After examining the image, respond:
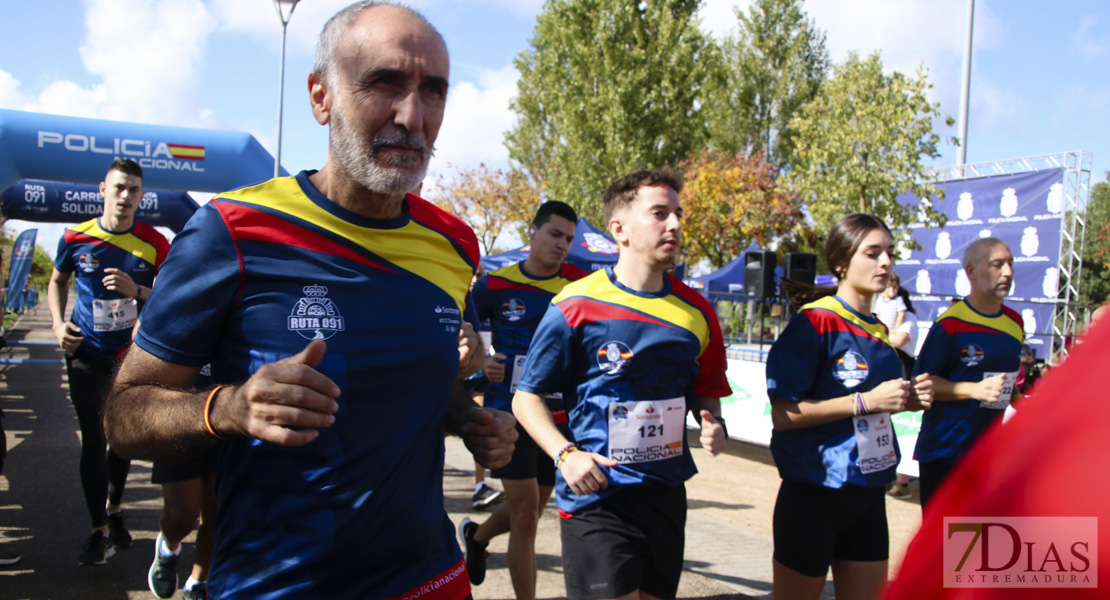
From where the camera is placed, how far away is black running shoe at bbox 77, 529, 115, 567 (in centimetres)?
464

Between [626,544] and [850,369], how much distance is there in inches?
53.4

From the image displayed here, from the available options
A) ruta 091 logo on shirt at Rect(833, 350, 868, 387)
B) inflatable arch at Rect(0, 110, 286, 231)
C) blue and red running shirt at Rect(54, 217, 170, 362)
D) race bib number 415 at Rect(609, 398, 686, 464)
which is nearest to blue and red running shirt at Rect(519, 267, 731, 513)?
race bib number 415 at Rect(609, 398, 686, 464)

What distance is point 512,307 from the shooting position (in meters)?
5.51

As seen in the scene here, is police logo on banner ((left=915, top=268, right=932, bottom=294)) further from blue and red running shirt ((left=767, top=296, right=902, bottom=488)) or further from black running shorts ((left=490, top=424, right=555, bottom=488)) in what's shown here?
black running shorts ((left=490, top=424, right=555, bottom=488))

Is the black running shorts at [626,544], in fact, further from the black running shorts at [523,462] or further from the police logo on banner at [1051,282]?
the police logo on banner at [1051,282]

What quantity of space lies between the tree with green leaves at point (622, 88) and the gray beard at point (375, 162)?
86.8 feet

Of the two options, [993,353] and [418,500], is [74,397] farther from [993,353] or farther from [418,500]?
[993,353]

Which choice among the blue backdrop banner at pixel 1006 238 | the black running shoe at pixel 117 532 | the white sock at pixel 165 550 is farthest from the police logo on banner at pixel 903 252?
the white sock at pixel 165 550

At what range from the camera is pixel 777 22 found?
38.7 metres

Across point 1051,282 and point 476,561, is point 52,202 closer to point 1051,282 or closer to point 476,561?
point 476,561

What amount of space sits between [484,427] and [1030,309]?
18090mm

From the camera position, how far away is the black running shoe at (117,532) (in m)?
5.00

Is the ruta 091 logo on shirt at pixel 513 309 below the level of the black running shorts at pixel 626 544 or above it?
above

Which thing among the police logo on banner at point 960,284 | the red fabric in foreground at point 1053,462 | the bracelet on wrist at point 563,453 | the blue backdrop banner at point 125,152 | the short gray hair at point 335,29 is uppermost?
the blue backdrop banner at point 125,152
